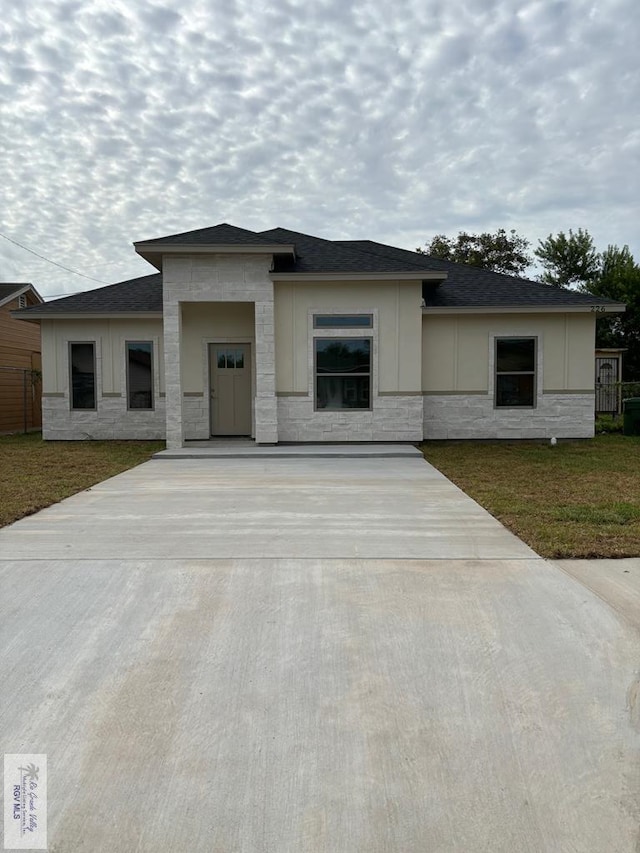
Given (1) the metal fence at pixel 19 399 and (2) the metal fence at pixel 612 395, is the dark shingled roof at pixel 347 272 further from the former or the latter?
(2) the metal fence at pixel 612 395

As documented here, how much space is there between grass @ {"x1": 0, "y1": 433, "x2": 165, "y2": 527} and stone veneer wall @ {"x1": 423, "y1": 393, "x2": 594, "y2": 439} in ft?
21.4

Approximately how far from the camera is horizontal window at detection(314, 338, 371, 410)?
12.7 meters

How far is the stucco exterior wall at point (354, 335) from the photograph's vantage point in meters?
12.6

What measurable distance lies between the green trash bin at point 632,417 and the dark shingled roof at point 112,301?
41.0ft

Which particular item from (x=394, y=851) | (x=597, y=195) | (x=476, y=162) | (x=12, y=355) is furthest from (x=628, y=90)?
(x=12, y=355)

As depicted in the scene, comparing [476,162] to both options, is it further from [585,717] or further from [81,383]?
[585,717]

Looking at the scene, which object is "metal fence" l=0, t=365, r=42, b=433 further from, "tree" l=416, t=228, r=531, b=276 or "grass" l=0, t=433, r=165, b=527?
"tree" l=416, t=228, r=531, b=276

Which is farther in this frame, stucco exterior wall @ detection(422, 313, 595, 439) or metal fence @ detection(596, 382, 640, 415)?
metal fence @ detection(596, 382, 640, 415)

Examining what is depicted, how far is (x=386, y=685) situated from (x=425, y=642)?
477mm

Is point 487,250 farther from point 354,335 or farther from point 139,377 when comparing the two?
point 139,377

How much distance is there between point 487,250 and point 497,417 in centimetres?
2503

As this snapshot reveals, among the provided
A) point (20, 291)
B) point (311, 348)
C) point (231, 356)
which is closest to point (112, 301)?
point (231, 356)

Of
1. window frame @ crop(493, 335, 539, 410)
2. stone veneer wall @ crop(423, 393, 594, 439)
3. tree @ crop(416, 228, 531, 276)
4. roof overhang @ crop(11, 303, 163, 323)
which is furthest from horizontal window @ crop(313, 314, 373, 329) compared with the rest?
tree @ crop(416, 228, 531, 276)

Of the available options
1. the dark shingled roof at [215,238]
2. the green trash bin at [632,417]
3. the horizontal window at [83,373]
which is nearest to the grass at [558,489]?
the green trash bin at [632,417]
